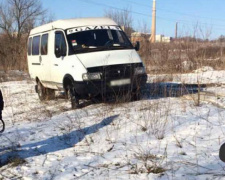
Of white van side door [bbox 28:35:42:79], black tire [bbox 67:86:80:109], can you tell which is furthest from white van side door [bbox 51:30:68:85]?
white van side door [bbox 28:35:42:79]

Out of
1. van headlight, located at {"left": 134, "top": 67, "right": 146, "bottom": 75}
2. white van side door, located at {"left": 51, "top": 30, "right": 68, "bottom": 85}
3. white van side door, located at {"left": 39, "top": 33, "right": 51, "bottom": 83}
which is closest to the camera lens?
van headlight, located at {"left": 134, "top": 67, "right": 146, "bottom": 75}

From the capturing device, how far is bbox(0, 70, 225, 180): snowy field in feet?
12.8

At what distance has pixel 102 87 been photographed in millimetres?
6871

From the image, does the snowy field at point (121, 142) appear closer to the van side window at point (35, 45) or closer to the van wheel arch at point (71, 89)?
the van wheel arch at point (71, 89)

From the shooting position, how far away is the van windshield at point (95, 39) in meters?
7.47

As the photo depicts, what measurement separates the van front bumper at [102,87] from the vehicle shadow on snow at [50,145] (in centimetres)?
121

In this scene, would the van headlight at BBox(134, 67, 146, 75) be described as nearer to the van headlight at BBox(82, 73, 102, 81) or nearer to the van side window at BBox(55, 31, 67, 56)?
the van headlight at BBox(82, 73, 102, 81)

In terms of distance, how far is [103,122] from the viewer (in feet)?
19.5

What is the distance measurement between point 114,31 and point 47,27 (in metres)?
2.18

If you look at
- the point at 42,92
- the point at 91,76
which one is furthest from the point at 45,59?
the point at 91,76

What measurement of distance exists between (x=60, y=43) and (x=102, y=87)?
1913mm

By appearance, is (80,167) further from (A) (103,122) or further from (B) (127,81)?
(B) (127,81)

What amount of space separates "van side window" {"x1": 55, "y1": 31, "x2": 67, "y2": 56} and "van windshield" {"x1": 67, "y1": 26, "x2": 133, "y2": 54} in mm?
188

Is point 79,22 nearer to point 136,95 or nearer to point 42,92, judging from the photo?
point 136,95
